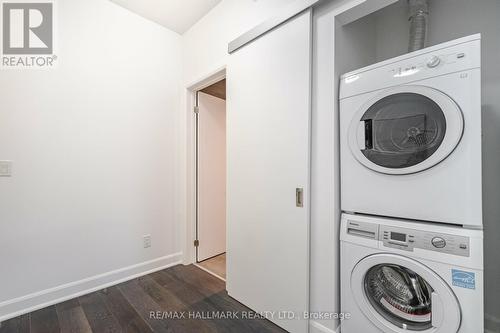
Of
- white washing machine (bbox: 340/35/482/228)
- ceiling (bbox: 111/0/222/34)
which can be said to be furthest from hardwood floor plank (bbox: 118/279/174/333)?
ceiling (bbox: 111/0/222/34)

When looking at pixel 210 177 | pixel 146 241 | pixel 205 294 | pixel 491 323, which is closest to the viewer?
pixel 491 323

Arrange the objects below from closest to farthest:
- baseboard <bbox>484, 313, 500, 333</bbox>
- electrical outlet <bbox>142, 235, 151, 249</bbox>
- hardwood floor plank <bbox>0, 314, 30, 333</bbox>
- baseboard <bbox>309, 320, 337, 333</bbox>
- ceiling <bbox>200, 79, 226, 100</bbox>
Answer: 1. baseboard <bbox>484, 313, 500, 333</bbox>
2. baseboard <bbox>309, 320, 337, 333</bbox>
3. hardwood floor plank <bbox>0, 314, 30, 333</bbox>
4. electrical outlet <bbox>142, 235, 151, 249</bbox>
5. ceiling <bbox>200, 79, 226, 100</bbox>

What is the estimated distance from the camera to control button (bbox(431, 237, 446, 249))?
41.1 inches

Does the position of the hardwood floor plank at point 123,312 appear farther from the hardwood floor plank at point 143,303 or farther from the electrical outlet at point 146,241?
the electrical outlet at point 146,241

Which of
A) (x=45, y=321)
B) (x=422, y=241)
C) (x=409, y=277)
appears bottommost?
(x=45, y=321)

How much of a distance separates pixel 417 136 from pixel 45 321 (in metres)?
2.73

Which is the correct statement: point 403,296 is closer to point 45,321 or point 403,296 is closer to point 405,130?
point 405,130

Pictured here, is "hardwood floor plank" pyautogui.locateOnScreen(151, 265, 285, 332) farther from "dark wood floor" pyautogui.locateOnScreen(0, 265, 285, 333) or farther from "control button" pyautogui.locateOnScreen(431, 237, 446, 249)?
"control button" pyautogui.locateOnScreen(431, 237, 446, 249)

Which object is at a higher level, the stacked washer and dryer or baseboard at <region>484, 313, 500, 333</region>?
the stacked washer and dryer

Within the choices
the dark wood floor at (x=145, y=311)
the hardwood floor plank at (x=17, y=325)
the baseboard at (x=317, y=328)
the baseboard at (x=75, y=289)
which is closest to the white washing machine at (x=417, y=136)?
the baseboard at (x=317, y=328)

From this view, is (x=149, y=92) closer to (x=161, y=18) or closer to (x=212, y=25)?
(x=161, y=18)

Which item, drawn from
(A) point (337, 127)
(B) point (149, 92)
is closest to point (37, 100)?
(B) point (149, 92)

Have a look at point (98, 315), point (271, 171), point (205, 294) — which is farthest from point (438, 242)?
point (98, 315)

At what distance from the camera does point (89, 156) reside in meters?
2.08
